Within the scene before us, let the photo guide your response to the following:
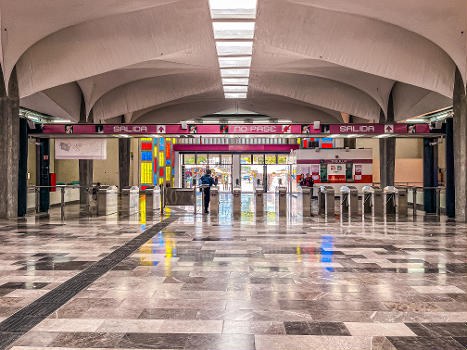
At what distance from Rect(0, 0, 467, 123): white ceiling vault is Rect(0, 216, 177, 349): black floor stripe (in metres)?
6.61

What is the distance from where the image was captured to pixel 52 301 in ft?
13.6

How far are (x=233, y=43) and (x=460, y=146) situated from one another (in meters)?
7.59

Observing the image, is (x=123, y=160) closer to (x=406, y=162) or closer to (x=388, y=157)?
(x=388, y=157)

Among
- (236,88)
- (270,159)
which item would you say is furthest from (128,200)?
(270,159)

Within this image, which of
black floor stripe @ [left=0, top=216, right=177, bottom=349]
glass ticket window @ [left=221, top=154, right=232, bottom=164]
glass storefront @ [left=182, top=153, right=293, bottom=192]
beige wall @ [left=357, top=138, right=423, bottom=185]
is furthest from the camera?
glass ticket window @ [left=221, top=154, right=232, bottom=164]

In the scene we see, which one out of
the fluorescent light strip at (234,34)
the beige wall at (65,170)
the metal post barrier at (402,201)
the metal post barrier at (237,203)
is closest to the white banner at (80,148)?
the metal post barrier at (237,203)

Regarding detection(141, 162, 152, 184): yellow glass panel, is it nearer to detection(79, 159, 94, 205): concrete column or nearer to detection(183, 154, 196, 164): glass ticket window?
detection(183, 154, 196, 164): glass ticket window

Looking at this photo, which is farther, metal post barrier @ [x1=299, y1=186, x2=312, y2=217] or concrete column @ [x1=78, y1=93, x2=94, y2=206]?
concrete column @ [x1=78, y1=93, x2=94, y2=206]

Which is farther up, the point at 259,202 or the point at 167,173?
the point at 167,173

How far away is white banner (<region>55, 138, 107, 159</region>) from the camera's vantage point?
13.9 meters

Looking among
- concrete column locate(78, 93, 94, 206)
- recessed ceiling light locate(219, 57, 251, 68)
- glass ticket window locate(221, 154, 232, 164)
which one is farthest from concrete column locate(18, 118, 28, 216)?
glass ticket window locate(221, 154, 232, 164)

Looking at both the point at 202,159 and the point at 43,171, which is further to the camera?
the point at 202,159

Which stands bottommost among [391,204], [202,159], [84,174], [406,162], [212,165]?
[391,204]

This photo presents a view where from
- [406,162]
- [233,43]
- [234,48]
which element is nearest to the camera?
[233,43]
